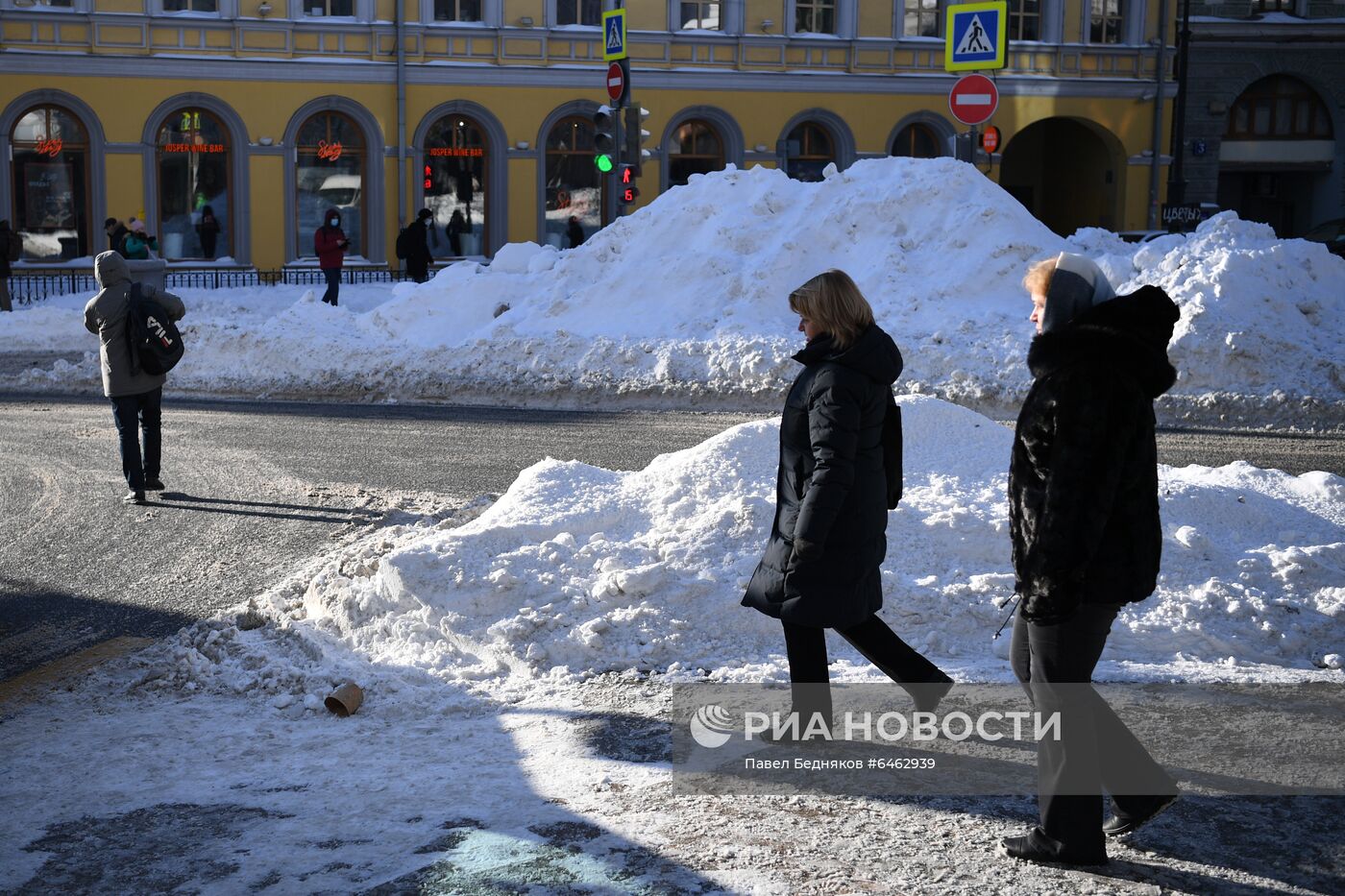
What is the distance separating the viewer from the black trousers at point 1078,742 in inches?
161

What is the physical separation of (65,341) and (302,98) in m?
12.2

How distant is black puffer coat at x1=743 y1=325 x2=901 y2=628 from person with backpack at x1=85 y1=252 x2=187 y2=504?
6791 millimetres

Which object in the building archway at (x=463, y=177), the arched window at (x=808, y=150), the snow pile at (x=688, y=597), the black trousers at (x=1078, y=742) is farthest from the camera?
the arched window at (x=808, y=150)

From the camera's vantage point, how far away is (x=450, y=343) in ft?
61.2

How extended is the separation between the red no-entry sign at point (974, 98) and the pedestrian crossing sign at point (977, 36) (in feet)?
0.91

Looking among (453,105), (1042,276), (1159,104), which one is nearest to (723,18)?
(453,105)

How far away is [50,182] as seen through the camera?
30.6 meters

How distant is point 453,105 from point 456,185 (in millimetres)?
1775

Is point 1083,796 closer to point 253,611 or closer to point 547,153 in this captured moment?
point 253,611

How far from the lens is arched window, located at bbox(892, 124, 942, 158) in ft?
118

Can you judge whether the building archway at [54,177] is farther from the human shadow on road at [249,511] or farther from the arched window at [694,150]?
the human shadow on road at [249,511]

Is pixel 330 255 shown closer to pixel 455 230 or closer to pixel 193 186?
pixel 193 186

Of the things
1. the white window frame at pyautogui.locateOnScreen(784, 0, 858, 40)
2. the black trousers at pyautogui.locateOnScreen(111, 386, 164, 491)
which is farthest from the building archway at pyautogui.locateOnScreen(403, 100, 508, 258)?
the black trousers at pyautogui.locateOnScreen(111, 386, 164, 491)

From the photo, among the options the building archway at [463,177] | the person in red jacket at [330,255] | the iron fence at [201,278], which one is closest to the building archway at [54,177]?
the iron fence at [201,278]
